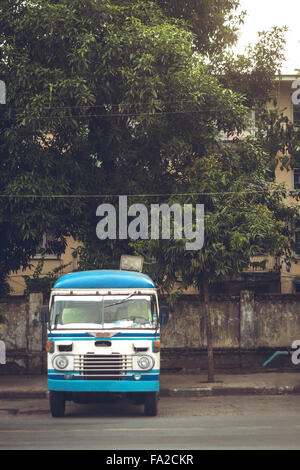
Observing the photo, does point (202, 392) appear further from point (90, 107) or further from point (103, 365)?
point (90, 107)

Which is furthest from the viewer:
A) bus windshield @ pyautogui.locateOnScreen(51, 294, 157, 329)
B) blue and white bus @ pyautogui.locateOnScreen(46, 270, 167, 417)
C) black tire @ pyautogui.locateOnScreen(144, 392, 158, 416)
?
bus windshield @ pyautogui.locateOnScreen(51, 294, 157, 329)

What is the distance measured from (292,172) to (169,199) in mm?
14411

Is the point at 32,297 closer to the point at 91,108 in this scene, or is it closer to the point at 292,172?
the point at 91,108

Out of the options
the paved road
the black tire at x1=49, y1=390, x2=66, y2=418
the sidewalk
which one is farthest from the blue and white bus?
the sidewalk

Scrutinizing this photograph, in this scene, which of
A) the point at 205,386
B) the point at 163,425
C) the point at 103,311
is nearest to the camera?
the point at 163,425

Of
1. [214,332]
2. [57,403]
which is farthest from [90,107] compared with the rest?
[57,403]

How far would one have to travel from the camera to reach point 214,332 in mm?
A: 20906

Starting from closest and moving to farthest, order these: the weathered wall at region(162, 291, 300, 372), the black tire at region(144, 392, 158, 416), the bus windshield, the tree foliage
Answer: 1. the black tire at region(144, 392, 158, 416)
2. the bus windshield
3. the tree foliage
4. the weathered wall at region(162, 291, 300, 372)

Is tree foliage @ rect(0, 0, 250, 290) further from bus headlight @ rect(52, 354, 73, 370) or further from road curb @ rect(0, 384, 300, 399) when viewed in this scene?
bus headlight @ rect(52, 354, 73, 370)

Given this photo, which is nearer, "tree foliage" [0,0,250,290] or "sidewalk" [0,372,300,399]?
"sidewalk" [0,372,300,399]

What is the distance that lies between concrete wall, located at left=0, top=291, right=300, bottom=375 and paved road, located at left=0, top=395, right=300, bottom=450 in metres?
4.36

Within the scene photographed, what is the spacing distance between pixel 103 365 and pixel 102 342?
0.39m

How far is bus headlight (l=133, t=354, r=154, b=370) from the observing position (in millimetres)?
12875
